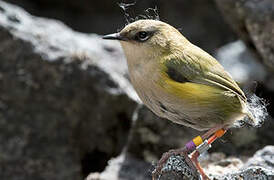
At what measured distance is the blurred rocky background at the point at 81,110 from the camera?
652 cm

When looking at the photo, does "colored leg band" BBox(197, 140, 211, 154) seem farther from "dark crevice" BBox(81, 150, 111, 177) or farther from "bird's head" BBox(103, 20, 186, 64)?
"dark crevice" BBox(81, 150, 111, 177)

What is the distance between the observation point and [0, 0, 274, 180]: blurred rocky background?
652 centimetres

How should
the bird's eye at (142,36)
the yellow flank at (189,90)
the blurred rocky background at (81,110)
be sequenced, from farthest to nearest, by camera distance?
the blurred rocky background at (81,110)
the bird's eye at (142,36)
the yellow flank at (189,90)

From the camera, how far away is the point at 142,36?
4957 mm

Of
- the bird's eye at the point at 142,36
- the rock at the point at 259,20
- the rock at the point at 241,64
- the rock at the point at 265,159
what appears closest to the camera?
the bird's eye at the point at 142,36

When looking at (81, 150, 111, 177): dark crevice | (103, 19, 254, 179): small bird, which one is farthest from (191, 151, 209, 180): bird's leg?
(81, 150, 111, 177): dark crevice

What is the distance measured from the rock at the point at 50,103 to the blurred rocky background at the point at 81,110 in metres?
0.01

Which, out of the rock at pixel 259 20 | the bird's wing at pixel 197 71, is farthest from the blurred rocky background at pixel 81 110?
the bird's wing at pixel 197 71

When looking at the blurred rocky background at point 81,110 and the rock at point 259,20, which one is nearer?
the rock at point 259,20

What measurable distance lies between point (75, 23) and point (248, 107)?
6.36 metres

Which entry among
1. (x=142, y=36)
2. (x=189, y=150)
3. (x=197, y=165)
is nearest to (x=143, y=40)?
(x=142, y=36)

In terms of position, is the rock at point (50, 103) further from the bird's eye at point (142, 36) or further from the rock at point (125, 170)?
the bird's eye at point (142, 36)

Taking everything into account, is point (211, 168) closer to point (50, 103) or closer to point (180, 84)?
point (180, 84)

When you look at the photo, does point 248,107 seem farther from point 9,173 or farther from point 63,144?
point 9,173
